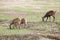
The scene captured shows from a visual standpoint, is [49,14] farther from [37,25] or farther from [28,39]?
[28,39]

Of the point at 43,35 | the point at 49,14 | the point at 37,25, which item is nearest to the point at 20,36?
the point at 43,35

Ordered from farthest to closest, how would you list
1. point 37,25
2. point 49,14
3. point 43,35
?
point 49,14 < point 37,25 < point 43,35

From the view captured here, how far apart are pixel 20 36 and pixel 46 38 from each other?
1.52m

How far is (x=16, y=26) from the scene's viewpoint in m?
17.3

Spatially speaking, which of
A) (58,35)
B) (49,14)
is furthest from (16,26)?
(49,14)

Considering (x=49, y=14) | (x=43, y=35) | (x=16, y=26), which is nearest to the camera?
(x=43, y=35)

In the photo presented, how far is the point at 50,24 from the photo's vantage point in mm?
19188

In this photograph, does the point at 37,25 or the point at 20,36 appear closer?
the point at 20,36

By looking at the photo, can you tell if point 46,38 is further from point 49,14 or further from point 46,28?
point 49,14

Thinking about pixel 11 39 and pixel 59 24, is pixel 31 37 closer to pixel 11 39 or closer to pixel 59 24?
pixel 11 39

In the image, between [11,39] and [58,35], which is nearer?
[11,39]

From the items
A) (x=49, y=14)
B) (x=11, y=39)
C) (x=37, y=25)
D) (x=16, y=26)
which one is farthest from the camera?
(x=49, y=14)

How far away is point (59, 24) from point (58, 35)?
404cm

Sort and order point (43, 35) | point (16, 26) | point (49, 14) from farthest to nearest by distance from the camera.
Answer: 1. point (49, 14)
2. point (16, 26)
3. point (43, 35)
